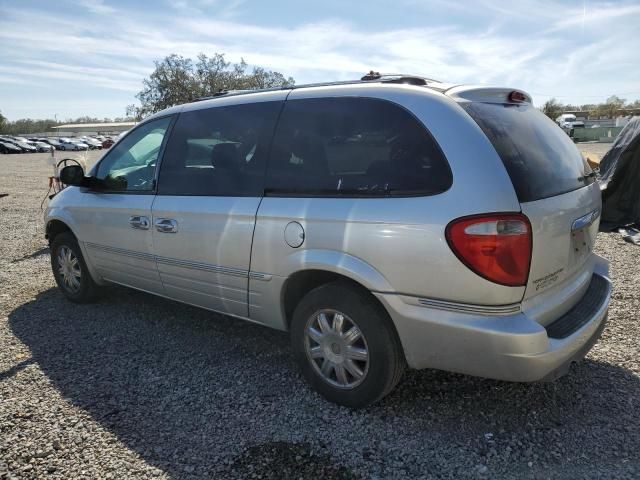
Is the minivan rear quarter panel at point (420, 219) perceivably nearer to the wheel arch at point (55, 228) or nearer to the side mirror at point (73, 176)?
the side mirror at point (73, 176)

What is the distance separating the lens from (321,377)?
3074 mm

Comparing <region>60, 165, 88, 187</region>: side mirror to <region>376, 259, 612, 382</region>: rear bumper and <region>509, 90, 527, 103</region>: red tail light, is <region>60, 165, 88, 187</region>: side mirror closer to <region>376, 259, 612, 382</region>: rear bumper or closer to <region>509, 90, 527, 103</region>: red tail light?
<region>376, 259, 612, 382</region>: rear bumper

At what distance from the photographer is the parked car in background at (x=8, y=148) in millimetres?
50281

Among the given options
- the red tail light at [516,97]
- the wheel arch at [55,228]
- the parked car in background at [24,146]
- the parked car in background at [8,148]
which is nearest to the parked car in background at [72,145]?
the parked car in background at [24,146]

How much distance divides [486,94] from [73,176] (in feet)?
11.6

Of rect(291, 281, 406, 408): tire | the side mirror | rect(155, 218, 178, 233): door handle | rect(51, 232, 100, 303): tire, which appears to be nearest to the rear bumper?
rect(291, 281, 406, 408): tire

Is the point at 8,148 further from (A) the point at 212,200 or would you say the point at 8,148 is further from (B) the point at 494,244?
(B) the point at 494,244

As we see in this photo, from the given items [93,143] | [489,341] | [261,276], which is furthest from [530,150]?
[93,143]

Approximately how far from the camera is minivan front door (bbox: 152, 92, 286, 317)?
3.29m

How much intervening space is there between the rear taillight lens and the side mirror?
3522 mm

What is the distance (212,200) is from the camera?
3.44m

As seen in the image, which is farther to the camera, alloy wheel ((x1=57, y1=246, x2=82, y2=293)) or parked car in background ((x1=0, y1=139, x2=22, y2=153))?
parked car in background ((x1=0, y1=139, x2=22, y2=153))

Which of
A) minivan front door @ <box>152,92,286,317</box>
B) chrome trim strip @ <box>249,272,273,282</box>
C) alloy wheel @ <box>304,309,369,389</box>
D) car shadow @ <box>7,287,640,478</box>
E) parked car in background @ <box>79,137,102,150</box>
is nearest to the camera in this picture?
car shadow @ <box>7,287,640,478</box>

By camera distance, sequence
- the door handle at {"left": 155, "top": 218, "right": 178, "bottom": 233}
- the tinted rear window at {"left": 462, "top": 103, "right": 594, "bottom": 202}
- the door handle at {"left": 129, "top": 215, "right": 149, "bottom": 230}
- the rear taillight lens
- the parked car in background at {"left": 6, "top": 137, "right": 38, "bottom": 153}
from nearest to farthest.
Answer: the rear taillight lens
the tinted rear window at {"left": 462, "top": 103, "right": 594, "bottom": 202}
the door handle at {"left": 155, "top": 218, "right": 178, "bottom": 233}
the door handle at {"left": 129, "top": 215, "right": 149, "bottom": 230}
the parked car in background at {"left": 6, "top": 137, "right": 38, "bottom": 153}
